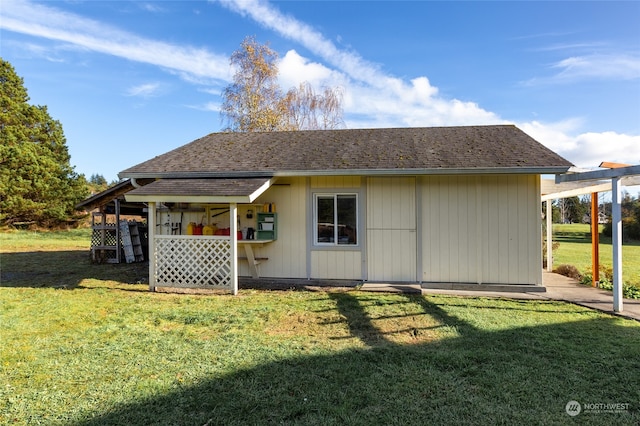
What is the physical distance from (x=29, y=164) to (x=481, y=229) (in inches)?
1059

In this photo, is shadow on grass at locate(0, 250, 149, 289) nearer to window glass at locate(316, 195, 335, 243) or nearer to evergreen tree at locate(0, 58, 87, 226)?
window glass at locate(316, 195, 335, 243)

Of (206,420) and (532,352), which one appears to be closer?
(206,420)

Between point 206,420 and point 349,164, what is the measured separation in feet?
19.8

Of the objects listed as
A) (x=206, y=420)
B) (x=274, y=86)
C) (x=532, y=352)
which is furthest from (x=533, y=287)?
(x=274, y=86)

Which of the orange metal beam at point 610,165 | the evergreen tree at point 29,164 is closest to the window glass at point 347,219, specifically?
the orange metal beam at point 610,165

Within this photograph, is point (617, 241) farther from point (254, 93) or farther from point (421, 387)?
point (254, 93)

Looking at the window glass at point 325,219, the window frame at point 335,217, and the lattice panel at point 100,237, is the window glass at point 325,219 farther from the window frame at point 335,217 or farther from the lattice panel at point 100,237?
the lattice panel at point 100,237

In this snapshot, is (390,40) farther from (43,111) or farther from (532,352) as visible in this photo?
(43,111)

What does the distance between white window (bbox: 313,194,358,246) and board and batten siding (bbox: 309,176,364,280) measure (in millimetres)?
119

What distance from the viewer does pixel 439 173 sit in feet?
24.1

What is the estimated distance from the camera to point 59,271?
10039 millimetres

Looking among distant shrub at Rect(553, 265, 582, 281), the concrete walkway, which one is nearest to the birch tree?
the concrete walkway

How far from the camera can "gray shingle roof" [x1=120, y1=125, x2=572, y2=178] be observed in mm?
7410

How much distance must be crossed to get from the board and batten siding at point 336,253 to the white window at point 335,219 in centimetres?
12
